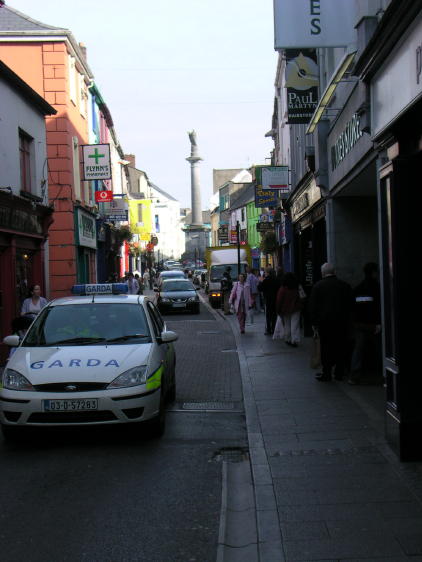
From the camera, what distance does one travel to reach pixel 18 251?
16.5 m

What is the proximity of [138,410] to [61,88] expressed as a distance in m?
20.2

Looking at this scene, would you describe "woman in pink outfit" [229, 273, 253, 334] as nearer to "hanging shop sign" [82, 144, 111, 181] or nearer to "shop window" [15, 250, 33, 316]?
"shop window" [15, 250, 33, 316]

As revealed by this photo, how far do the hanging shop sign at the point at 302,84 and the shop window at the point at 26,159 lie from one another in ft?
22.1

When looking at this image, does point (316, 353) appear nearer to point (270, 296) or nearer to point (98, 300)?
point (98, 300)

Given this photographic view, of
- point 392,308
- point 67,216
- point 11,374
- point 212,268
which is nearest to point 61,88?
point 67,216

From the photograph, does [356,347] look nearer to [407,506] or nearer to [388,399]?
[388,399]

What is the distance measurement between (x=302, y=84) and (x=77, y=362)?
9.76 metres

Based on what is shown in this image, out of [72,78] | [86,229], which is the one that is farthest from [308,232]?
[72,78]

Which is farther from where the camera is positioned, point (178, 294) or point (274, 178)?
point (178, 294)

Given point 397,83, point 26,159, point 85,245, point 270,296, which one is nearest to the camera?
point 397,83

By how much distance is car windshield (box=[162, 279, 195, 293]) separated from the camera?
3036 centimetres

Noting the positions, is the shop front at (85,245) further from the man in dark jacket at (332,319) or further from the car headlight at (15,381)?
the car headlight at (15,381)

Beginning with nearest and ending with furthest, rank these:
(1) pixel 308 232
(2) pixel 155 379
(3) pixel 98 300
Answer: (2) pixel 155 379, (3) pixel 98 300, (1) pixel 308 232

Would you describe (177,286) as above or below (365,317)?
above
